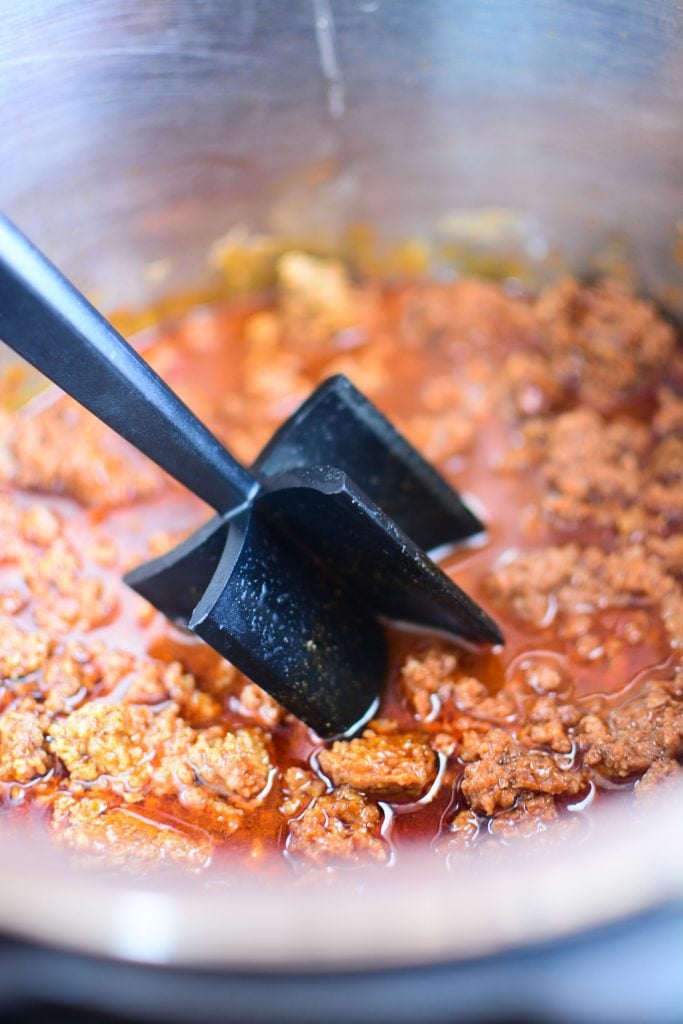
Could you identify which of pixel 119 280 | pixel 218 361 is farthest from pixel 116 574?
pixel 119 280

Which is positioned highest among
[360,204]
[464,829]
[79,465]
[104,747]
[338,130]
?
[338,130]

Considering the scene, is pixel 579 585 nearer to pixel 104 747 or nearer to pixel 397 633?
pixel 397 633

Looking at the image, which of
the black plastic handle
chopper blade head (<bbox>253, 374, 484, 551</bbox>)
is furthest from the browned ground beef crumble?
the black plastic handle

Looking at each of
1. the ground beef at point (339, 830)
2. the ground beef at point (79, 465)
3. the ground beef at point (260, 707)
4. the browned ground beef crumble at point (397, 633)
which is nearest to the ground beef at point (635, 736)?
the browned ground beef crumble at point (397, 633)

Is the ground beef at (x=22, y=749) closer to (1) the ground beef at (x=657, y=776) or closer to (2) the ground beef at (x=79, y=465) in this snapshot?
(2) the ground beef at (x=79, y=465)

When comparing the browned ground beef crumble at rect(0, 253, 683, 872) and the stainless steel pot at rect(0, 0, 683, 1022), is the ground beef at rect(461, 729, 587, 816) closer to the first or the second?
the browned ground beef crumble at rect(0, 253, 683, 872)

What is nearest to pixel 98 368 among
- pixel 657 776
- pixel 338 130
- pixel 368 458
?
pixel 368 458
